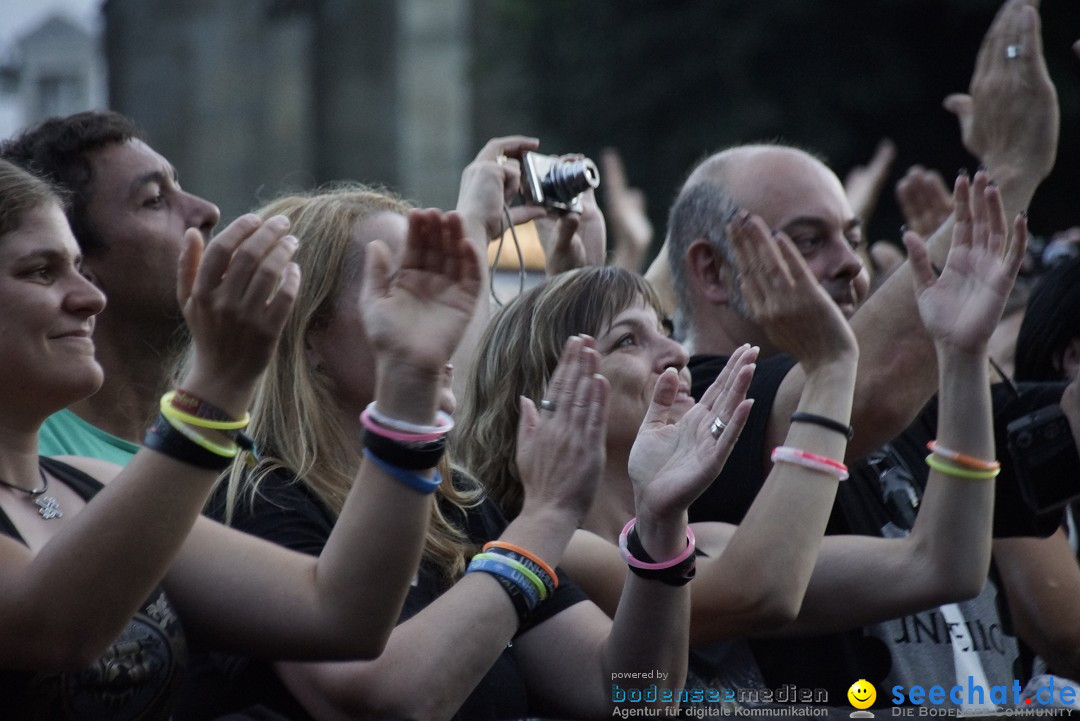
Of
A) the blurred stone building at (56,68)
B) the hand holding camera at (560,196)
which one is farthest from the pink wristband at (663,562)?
the blurred stone building at (56,68)

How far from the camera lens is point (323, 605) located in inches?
90.4

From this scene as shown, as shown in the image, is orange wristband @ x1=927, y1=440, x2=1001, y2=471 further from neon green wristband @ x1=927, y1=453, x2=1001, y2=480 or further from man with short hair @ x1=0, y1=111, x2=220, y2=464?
man with short hair @ x1=0, y1=111, x2=220, y2=464

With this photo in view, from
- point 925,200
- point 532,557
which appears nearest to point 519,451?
point 532,557

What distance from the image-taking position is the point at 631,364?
322 cm

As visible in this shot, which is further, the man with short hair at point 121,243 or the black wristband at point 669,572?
the man with short hair at point 121,243

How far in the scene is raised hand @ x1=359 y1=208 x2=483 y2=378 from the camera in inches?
86.6

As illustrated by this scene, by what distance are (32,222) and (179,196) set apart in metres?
1.21

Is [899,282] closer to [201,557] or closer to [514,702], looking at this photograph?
[514,702]

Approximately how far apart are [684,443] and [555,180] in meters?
1.30

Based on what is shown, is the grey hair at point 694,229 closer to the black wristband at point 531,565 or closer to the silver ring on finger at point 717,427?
the silver ring on finger at point 717,427

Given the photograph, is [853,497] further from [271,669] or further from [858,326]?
[271,669]

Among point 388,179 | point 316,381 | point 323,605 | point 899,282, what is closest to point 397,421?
point 323,605

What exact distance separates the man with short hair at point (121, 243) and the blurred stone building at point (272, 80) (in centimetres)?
2268

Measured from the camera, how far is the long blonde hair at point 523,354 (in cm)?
328
